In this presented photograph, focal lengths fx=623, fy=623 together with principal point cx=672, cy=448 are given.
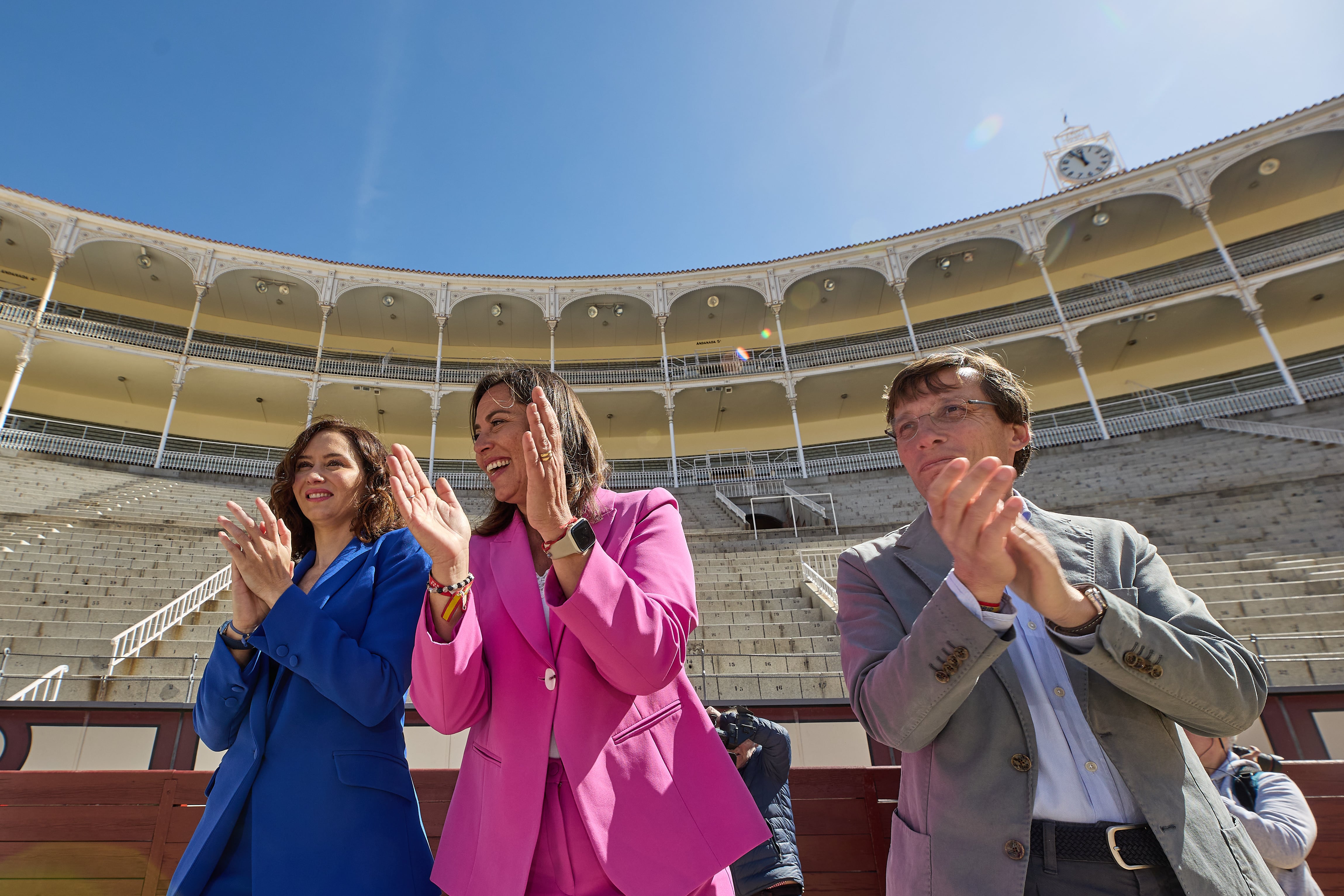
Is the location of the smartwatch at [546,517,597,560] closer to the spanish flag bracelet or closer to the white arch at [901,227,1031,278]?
the spanish flag bracelet

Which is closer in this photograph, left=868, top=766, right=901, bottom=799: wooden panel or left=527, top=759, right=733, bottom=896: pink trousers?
left=527, top=759, right=733, bottom=896: pink trousers

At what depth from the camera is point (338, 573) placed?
6.29 feet

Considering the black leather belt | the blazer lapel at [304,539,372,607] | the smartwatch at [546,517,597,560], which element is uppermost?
the blazer lapel at [304,539,372,607]

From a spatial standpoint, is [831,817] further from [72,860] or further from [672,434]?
[672,434]

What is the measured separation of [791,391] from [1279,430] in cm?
1258

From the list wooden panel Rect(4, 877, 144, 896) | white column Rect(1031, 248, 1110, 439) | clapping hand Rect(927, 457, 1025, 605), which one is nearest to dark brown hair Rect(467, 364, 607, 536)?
clapping hand Rect(927, 457, 1025, 605)

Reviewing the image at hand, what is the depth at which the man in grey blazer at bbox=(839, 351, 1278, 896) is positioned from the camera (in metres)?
1.16

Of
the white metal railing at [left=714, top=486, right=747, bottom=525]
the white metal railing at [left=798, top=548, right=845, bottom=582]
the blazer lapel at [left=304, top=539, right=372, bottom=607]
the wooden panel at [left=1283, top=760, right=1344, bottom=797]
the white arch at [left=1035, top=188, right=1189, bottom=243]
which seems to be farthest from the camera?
the white arch at [left=1035, top=188, right=1189, bottom=243]

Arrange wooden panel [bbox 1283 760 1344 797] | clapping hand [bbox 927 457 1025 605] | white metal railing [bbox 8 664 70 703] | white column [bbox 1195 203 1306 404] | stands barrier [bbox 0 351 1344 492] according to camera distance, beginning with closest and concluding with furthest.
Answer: clapping hand [bbox 927 457 1025 605], wooden panel [bbox 1283 760 1344 797], white metal railing [bbox 8 664 70 703], white column [bbox 1195 203 1306 404], stands barrier [bbox 0 351 1344 492]

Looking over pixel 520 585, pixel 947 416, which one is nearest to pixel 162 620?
pixel 520 585

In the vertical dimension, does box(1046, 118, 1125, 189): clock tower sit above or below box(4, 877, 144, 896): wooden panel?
above

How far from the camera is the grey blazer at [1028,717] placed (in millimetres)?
1180

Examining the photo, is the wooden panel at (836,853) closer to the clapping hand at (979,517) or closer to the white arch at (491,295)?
the clapping hand at (979,517)

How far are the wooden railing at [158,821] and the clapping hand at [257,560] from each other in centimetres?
141
